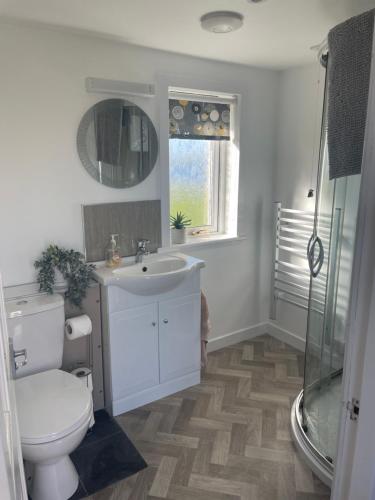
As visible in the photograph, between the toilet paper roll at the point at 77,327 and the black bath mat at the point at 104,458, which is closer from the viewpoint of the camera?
the black bath mat at the point at 104,458

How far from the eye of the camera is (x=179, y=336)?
2.58m

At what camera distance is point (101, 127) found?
7.64 feet

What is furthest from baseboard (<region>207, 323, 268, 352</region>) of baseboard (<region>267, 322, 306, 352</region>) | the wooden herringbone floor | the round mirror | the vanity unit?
the round mirror

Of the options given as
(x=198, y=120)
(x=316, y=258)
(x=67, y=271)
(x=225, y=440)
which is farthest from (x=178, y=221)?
(x=225, y=440)

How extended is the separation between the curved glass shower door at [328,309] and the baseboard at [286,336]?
89cm

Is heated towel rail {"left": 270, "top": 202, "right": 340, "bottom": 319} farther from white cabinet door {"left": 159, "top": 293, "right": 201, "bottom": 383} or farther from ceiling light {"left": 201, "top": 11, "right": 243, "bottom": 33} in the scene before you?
ceiling light {"left": 201, "top": 11, "right": 243, "bottom": 33}

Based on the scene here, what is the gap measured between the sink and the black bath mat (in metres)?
0.84

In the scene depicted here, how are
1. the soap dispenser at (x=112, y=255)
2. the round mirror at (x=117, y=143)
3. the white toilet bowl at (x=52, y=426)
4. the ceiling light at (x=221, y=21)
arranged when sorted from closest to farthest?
the white toilet bowl at (x=52, y=426) < the ceiling light at (x=221, y=21) < the round mirror at (x=117, y=143) < the soap dispenser at (x=112, y=255)

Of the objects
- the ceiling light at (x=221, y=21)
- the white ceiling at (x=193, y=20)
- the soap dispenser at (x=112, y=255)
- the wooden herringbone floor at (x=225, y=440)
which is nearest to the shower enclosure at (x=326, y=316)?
the wooden herringbone floor at (x=225, y=440)

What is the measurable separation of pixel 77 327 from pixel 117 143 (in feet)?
3.76

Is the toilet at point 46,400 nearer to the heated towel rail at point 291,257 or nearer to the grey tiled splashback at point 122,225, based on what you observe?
the grey tiled splashback at point 122,225

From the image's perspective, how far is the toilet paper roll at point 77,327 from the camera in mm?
2141

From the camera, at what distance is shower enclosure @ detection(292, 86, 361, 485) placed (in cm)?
195

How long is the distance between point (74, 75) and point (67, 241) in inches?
37.7
